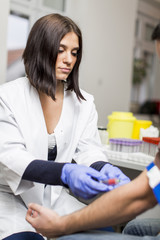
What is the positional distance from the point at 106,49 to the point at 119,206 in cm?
442

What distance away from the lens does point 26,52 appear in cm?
150

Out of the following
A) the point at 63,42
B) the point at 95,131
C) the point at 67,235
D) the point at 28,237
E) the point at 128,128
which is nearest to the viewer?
the point at 67,235

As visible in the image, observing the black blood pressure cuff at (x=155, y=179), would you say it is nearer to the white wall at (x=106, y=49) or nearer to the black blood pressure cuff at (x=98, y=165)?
the black blood pressure cuff at (x=98, y=165)

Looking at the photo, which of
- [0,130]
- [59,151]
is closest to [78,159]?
[59,151]

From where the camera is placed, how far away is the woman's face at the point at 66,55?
147cm

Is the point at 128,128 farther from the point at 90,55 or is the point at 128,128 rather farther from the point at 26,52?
the point at 90,55

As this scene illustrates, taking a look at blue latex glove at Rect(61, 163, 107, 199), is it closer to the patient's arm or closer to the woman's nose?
the patient's arm

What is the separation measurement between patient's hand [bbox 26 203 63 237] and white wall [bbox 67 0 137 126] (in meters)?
3.58

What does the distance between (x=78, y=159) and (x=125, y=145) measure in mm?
431

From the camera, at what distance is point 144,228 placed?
117 cm

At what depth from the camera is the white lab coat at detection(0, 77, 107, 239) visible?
1271 millimetres

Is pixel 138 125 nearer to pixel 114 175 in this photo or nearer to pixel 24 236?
pixel 114 175

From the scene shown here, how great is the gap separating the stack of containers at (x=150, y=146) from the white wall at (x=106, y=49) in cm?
273

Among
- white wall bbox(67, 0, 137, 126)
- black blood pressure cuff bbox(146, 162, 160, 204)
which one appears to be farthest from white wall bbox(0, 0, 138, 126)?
black blood pressure cuff bbox(146, 162, 160, 204)
